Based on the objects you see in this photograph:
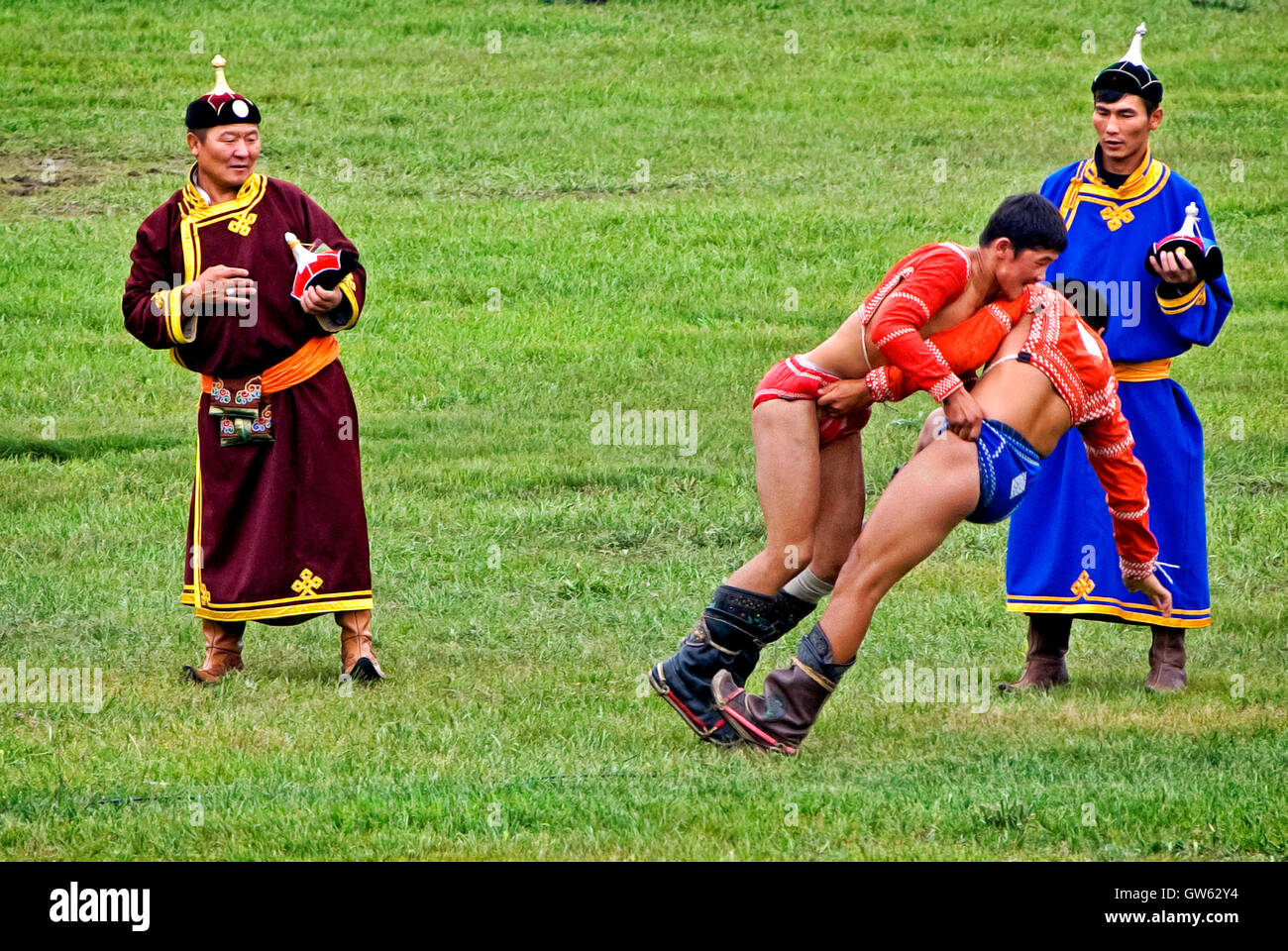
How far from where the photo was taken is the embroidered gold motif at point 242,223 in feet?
24.4

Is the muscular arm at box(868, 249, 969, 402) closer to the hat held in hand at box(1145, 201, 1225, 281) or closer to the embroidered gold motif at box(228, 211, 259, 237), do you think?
the hat held in hand at box(1145, 201, 1225, 281)

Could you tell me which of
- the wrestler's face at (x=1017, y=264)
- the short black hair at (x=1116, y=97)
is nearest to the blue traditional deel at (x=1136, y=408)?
the short black hair at (x=1116, y=97)

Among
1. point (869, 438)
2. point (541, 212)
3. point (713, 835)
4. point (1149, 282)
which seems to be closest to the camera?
point (713, 835)

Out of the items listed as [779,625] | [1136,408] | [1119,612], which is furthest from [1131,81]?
[779,625]

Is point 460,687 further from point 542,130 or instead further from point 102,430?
point 542,130

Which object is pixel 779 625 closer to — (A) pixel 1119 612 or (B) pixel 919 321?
(B) pixel 919 321

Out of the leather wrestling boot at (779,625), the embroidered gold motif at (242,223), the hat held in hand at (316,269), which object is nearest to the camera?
the leather wrestling boot at (779,625)

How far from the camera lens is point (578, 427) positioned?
41.5 feet

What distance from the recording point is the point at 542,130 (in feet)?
68.8

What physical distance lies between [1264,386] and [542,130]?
32.8ft

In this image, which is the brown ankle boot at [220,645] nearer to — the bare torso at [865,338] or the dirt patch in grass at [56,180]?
the bare torso at [865,338]

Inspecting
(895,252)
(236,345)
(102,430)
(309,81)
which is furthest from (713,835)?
(309,81)

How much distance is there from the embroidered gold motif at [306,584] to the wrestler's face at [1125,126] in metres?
3.55

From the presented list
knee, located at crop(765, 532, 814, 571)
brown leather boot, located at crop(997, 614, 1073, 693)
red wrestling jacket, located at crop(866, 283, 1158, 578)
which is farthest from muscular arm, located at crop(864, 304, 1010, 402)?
brown leather boot, located at crop(997, 614, 1073, 693)
